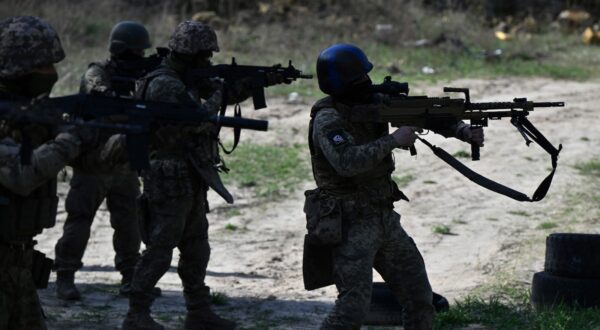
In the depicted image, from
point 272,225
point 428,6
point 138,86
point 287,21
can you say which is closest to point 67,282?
point 138,86

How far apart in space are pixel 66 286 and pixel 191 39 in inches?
90.2

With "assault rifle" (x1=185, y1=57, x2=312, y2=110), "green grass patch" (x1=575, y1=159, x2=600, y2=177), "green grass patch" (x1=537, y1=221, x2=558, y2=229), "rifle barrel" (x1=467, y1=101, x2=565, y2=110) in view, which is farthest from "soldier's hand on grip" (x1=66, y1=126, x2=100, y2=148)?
"green grass patch" (x1=575, y1=159, x2=600, y2=177)

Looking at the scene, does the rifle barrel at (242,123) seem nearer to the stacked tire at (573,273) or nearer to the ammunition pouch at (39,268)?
the ammunition pouch at (39,268)

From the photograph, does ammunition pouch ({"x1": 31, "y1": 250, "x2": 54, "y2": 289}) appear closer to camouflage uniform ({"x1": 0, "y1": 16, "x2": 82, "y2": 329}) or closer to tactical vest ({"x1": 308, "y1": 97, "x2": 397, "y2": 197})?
camouflage uniform ({"x1": 0, "y1": 16, "x2": 82, "y2": 329})

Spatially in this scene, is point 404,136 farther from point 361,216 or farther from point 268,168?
point 268,168

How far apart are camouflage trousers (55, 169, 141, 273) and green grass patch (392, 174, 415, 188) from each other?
4.31 m

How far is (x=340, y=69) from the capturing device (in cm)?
575

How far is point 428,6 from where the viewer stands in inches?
1001

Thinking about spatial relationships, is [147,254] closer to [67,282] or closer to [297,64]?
[67,282]

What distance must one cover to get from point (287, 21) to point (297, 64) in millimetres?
4903

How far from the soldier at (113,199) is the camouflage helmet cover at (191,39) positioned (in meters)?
1.08

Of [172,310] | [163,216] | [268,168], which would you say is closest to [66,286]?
[172,310]

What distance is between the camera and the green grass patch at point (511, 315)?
679 centimetres

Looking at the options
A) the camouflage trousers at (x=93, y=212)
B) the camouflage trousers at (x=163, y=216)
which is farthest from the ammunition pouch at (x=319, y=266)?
the camouflage trousers at (x=93, y=212)
